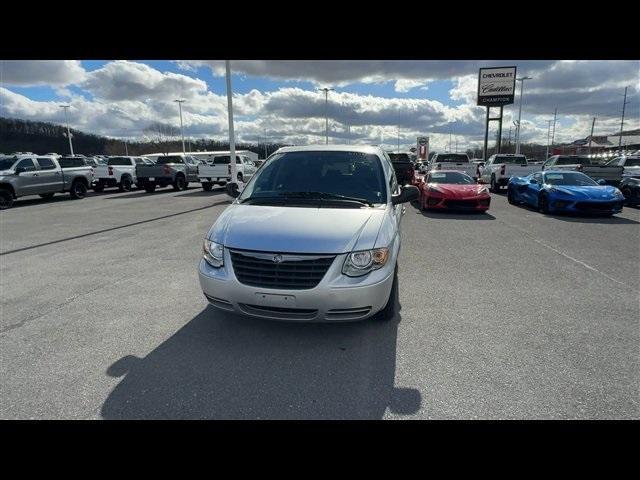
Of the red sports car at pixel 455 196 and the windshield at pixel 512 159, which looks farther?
the windshield at pixel 512 159

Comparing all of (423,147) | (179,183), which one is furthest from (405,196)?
(423,147)

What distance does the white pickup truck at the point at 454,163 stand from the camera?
18484 millimetres

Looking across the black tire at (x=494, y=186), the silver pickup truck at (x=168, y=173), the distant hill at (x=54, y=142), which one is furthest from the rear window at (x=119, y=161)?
the distant hill at (x=54, y=142)

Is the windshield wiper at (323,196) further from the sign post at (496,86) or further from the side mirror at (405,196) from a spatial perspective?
the sign post at (496,86)

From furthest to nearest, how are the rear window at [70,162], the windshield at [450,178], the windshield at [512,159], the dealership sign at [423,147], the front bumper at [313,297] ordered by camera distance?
the dealership sign at [423,147] < the windshield at [512,159] < the rear window at [70,162] < the windshield at [450,178] < the front bumper at [313,297]

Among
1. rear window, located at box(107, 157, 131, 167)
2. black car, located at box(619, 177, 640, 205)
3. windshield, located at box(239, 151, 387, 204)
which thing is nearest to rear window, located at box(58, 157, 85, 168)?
rear window, located at box(107, 157, 131, 167)

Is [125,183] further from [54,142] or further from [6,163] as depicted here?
[54,142]

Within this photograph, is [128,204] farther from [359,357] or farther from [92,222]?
[359,357]

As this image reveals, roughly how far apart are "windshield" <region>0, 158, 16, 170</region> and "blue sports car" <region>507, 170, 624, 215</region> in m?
20.4

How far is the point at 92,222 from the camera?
35.8 ft

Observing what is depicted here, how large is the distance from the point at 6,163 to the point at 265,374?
18.3 metres

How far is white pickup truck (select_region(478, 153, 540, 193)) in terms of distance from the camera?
18.0 meters

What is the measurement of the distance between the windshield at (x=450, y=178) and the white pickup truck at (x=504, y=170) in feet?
20.9

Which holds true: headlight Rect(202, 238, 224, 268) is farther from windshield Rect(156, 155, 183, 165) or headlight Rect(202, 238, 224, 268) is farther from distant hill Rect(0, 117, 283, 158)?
distant hill Rect(0, 117, 283, 158)
